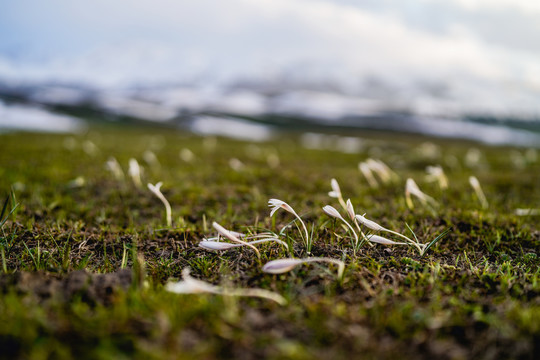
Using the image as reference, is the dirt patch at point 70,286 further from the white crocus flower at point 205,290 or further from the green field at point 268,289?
the white crocus flower at point 205,290

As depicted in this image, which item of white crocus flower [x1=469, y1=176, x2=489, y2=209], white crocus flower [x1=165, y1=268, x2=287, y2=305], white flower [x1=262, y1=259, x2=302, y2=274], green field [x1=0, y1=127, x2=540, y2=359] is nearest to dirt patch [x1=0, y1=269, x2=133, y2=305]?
green field [x1=0, y1=127, x2=540, y2=359]

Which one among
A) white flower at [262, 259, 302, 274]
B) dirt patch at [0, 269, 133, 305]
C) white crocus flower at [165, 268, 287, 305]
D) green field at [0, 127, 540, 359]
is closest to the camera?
green field at [0, 127, 540, 359]

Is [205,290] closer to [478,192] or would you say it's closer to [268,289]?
[268,289]

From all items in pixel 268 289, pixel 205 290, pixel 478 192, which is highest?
pixel 205 290

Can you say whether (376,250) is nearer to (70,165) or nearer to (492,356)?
(492,356)

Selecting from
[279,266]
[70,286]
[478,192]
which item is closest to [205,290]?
[279,266]

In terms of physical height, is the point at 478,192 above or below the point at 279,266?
below

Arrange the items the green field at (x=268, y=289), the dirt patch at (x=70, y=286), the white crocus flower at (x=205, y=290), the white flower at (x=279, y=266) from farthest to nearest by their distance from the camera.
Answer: the white flower at (x=279, y=266), the dirt patch at (x=70, y=286), the white crocus flower at (x=205, y=290), the green field at (x=268, y=289)

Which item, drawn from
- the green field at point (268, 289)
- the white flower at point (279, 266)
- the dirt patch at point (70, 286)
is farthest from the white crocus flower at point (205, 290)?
the dirt patch at point (70, 286)

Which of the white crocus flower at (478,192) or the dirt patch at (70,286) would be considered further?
the white crocus flower at (478,192)

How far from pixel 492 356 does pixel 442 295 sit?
20.5 inches

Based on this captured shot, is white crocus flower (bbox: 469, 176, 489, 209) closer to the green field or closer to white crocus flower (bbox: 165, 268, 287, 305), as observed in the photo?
the green field

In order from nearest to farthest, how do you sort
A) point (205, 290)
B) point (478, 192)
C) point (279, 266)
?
point (205, 290) < point (279, 266) < point (478, 192)

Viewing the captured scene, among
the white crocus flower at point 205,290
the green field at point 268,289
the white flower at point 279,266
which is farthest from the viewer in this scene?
the white flower at point 279,266
